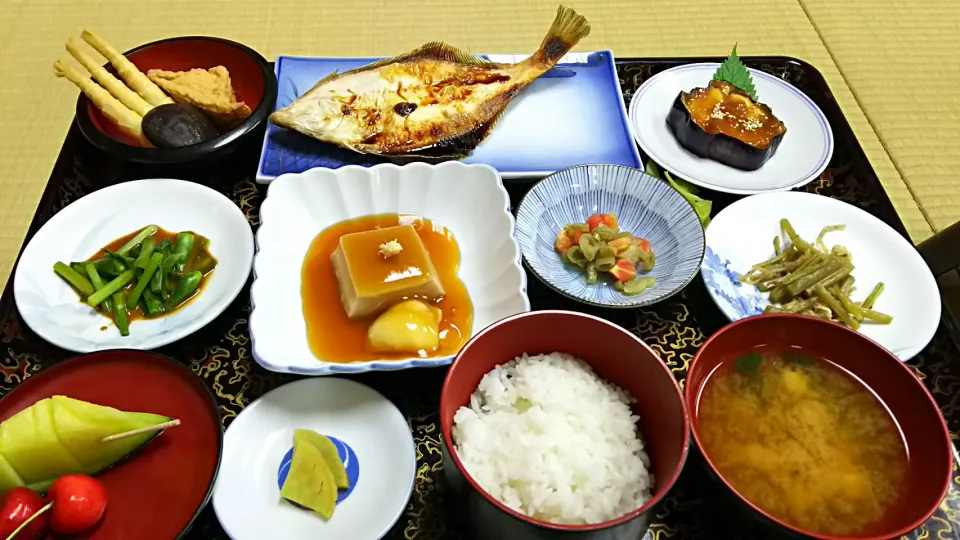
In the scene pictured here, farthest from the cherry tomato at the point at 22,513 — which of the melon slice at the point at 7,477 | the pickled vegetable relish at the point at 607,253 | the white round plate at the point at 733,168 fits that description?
the white round plate at the point at 733,168

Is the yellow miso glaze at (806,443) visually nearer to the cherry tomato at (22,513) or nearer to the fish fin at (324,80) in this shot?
the cherry tomato at (22,513)

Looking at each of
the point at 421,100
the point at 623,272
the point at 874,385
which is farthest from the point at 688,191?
the point at 421,100

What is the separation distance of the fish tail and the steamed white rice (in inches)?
51.2

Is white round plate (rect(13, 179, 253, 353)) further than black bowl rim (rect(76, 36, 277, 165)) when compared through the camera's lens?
No

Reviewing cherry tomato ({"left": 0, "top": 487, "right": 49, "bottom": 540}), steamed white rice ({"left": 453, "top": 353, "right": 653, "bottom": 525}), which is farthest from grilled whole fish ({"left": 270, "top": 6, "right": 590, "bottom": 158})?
cherry tomato ({"left": 0, "top": 487, "right": 49, "bottom": 540})

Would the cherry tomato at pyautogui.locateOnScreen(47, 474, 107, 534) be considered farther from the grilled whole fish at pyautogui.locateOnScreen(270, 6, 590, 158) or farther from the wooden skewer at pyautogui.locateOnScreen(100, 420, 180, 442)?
the grilled whole fish at pyautogui.locateOnScreen(270, 6, 590, 158)

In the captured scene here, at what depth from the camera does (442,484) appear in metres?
1.42

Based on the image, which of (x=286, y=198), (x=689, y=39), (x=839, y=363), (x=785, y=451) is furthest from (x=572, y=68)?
(x=785, y=451)

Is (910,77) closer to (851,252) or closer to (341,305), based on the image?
(851,252)

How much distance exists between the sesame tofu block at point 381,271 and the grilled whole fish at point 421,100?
48 cm

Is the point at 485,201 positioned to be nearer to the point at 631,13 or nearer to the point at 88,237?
the point at 88,237

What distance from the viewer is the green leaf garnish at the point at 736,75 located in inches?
88.1

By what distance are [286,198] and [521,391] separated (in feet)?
2.98

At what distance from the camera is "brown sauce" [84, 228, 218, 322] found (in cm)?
168
